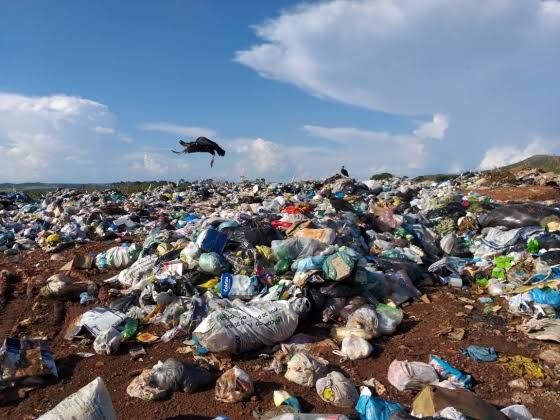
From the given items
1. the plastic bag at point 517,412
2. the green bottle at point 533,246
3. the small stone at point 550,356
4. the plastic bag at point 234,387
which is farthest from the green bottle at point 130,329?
the green bottle at point 533,246

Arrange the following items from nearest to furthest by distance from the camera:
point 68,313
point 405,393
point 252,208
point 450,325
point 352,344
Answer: point 405,393, point 352,344, point 450,325, point 68,313, point 252,208

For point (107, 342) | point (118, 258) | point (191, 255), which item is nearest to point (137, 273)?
point (191, 255)

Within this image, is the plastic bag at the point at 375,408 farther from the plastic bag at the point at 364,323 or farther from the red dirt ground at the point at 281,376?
the plastic bag at the point at 364,323

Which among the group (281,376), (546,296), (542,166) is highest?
(542,166)

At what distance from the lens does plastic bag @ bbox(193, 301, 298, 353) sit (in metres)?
3.18

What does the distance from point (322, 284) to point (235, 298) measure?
856 millimetres

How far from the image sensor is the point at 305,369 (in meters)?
2.86

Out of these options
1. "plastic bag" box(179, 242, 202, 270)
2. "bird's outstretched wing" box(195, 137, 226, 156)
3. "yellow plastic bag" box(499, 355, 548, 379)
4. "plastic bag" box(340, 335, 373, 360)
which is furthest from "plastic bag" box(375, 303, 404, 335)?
"bird's outstretched wing" box(195, 137, 226, 156)

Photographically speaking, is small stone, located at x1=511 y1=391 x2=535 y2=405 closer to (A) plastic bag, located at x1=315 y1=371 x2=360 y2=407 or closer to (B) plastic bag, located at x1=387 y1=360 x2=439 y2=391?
(B) plastic bag, located at x1=387 y1=360 x2=439 y2=391

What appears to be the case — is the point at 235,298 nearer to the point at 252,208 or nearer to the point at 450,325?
the point at 450,325

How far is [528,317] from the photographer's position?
381 centimetres

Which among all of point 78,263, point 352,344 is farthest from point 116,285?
point 352,344

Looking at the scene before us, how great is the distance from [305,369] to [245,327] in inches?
25.0

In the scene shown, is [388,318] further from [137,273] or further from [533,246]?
[137,273]
